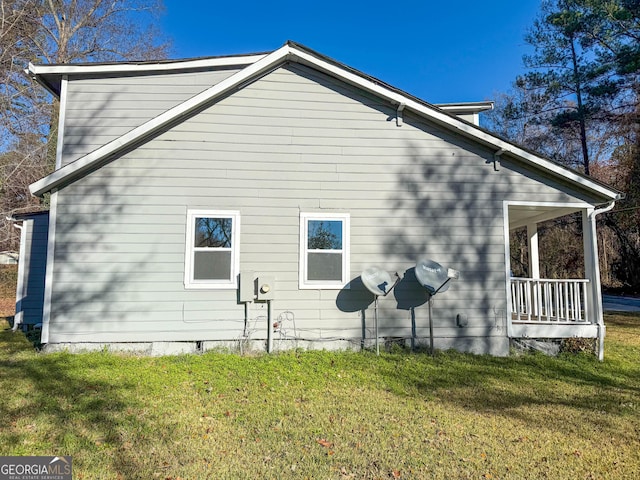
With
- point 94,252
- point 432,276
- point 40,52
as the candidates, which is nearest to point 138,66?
point 94,252

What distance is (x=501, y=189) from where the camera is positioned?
770 centimetres

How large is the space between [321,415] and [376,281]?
2956 millimetres

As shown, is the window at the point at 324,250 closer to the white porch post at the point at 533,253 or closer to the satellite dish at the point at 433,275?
the satellite dish at the point at 433,275

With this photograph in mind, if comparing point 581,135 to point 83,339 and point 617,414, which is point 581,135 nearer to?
point 617,414

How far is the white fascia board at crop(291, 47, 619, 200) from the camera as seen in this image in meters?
7.38

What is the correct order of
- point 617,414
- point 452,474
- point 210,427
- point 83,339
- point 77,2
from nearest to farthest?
point 452,474 → point 210,427 → point 617,414 → point 83,339 → point 77,2

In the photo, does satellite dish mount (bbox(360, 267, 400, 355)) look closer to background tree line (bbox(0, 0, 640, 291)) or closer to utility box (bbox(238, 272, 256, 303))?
utility box (bbox(238, 272, 256, 303))

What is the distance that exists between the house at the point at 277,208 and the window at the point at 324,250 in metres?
0.03

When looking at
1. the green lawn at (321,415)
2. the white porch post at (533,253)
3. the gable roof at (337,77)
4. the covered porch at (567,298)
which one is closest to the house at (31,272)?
the green lawn at (321,415)

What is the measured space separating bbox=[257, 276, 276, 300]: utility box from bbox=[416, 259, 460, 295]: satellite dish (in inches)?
101

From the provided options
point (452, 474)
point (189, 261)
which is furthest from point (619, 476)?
point (189, 261)

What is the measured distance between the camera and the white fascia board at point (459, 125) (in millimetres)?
7375

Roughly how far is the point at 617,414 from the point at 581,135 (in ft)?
62.3

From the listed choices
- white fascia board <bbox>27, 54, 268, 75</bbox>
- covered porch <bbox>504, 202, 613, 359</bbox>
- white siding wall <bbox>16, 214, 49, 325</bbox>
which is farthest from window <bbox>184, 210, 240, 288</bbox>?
covered porch <bbox>504, 202, 613, 359</bbox>
